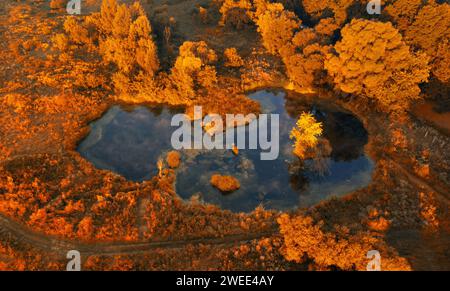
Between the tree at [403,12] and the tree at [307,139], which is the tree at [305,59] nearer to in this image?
the tree at [307,139]

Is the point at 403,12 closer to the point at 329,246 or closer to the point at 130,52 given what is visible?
the point at 329,246

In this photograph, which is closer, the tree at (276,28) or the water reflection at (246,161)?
the water reflection at (246,161)

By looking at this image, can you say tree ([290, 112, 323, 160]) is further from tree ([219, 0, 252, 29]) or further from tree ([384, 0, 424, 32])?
tree ([219, 0, 252, 29])


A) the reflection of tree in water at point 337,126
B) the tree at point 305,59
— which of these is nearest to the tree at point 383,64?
the tree at point 305,59

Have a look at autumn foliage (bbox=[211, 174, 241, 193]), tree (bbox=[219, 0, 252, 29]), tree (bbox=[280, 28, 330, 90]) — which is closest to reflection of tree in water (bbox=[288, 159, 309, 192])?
autumn foliage (bbox=[211, 174, 241, 193])

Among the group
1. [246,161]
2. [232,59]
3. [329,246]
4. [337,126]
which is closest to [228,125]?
[246,161]
